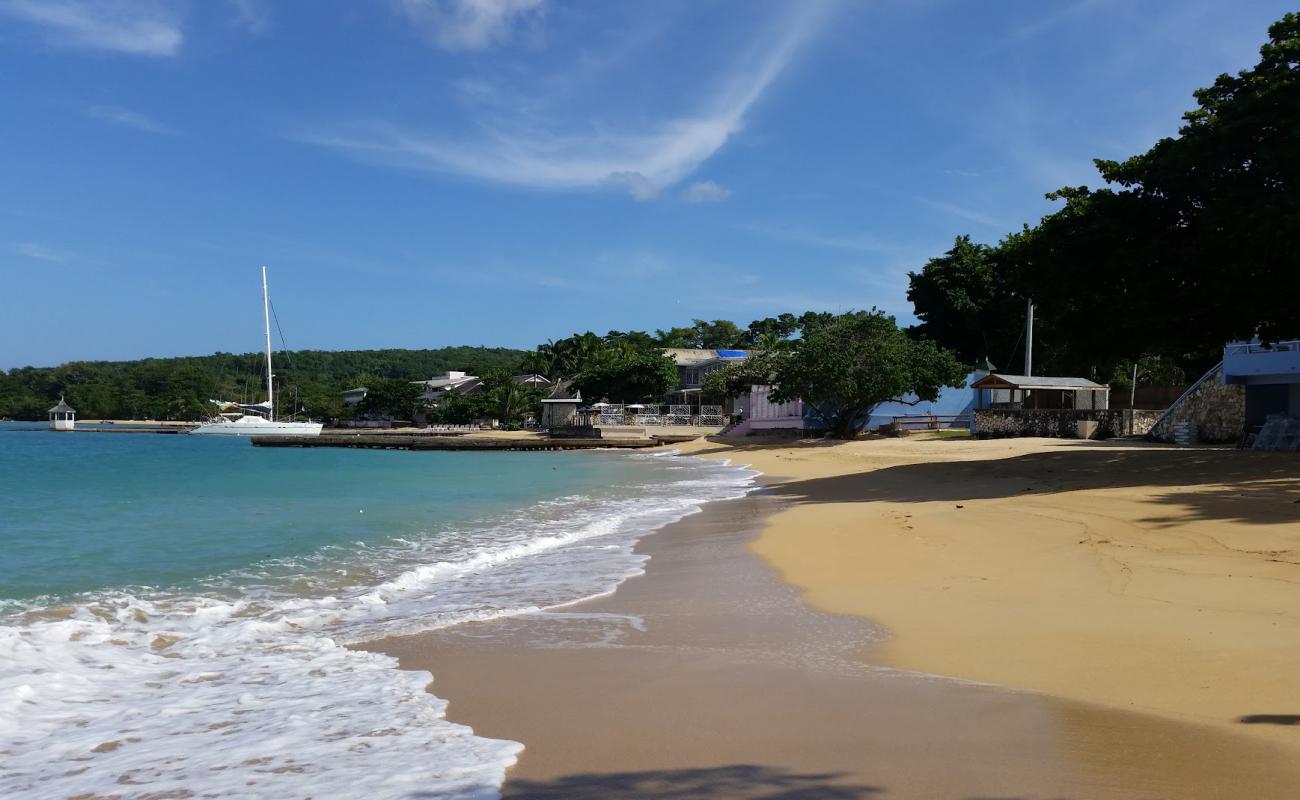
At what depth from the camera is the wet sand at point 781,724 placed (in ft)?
12.1

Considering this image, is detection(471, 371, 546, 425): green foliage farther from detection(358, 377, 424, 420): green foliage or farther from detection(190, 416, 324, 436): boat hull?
detection(358, 377, 424, 420): green foliage

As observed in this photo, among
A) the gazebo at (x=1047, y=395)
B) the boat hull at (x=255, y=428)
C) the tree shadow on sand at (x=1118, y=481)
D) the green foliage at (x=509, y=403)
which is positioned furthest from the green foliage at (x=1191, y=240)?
the boat hull at (x=255, y=428)

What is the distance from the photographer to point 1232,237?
16.3m

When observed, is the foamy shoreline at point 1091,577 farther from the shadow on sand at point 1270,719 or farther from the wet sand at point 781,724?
the wet sand at point 781,724

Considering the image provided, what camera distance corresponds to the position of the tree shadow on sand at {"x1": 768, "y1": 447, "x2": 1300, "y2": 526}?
1142 centimetres

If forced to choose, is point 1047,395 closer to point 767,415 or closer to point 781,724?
point 767,415

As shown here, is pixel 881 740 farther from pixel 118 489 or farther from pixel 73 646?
pixel 118 489

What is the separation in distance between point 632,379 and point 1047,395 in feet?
103

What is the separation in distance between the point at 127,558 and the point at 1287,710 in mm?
13099

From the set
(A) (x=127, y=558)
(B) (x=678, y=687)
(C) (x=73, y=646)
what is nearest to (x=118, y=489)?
(A) (x=127, y=558)

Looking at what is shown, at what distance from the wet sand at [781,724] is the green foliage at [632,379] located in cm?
5751

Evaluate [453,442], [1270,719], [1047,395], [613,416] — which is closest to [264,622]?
[1270,719]

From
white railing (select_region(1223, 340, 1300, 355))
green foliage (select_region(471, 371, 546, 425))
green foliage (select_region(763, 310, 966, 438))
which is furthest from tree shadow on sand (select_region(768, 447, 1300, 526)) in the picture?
green foliage (select_region(471, 371, 546, 425))

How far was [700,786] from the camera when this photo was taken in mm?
3760
